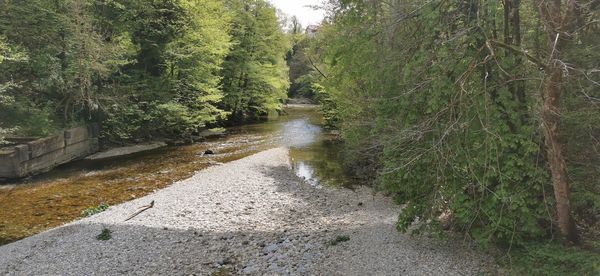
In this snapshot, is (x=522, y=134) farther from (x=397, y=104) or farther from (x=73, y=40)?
(x=73, y=40)

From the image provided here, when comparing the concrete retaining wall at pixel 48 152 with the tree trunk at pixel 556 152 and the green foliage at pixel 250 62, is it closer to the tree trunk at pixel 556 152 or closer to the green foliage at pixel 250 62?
the green foliage at pixel 250 62

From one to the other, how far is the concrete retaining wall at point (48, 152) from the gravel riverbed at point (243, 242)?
6561 millimetres

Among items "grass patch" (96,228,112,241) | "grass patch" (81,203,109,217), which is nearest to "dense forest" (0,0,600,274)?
"grass patch" (81,203,109,217)

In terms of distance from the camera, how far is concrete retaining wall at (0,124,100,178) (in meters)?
15.6

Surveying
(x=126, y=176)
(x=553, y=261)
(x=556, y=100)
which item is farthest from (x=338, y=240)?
(x=126, y=176)

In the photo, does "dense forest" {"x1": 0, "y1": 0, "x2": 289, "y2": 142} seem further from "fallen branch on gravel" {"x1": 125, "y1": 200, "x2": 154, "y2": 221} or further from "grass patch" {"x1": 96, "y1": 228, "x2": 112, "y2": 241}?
"grass patch" {"x1": 96, "y1": 228, "x2": 112, "y2": 241}

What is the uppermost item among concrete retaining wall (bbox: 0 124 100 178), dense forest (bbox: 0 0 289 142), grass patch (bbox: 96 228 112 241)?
dense forest (bbox: 0 0 289 142)

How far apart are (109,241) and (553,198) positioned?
9.81m

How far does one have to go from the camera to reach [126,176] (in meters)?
16.8

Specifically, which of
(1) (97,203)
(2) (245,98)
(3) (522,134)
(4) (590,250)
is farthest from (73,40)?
(4) (590,250)

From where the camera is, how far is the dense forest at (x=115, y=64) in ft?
57.5

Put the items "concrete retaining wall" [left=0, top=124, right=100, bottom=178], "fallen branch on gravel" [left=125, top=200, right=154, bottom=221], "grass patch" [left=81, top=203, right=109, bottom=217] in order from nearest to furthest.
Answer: "fallen branch on gravel" [left=125, top=200, right=154, bottom=221], "grass patch" [left=81, top=203, right=109, bottom=217], "concrete retaining wall" [left=0, top=124, right=100, bottom=178]

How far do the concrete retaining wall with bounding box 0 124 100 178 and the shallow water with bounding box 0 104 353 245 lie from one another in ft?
1.83

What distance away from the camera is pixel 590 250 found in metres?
6.14
